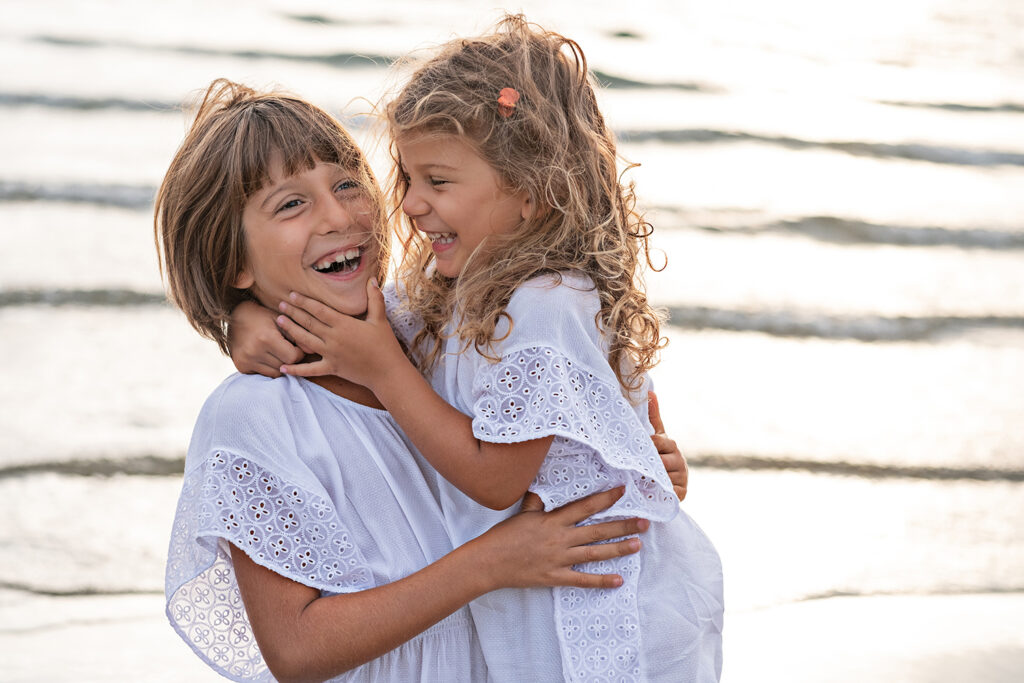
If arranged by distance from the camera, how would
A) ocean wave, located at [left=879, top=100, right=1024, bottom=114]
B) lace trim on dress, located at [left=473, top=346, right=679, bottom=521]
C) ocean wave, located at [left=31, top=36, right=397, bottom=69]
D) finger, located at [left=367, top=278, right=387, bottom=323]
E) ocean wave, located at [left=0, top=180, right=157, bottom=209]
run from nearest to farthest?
lace trim on dress, located at [left=473, top=346, right=679, bottom=521]
finger, located at [left=367, top=278, right=387, bottom=323]
ocean wave, located at [left=0, top=180, right=157, bottom=209]
ocean wave, located at [left=31, top=36, right=397, bottom=69]
ocean wave, located at [left=879, top=100, right=1024, bottom=114]

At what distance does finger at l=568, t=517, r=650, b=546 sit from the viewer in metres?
1.03

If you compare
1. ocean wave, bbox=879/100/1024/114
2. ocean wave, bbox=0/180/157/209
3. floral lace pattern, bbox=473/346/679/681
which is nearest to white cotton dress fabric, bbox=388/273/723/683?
floral lace pattern, bbox=473/346/679/681

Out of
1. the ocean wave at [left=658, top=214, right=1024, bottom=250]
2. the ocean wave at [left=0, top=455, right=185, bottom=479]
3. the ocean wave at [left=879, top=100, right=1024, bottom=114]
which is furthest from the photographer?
the ocean wave at [left=879, top=100, right=1024, bottom=114]

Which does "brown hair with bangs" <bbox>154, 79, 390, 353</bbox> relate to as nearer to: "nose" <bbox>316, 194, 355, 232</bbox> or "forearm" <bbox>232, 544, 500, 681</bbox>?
"nose" <bbox>316, 194, 355, 232</bbox>

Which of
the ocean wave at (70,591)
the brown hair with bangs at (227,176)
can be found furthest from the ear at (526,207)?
the ocean wave at (70,591)

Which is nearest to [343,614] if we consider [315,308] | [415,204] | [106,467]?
[315,308]

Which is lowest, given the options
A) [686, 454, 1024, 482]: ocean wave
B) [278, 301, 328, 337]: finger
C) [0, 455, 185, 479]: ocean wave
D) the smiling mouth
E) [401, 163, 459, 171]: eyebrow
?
[0, 455, 185, 479]: ocean wave

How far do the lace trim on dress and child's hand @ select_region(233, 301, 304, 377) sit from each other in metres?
0.20

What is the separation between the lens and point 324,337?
1.05 meters

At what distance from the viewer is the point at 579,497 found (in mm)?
1046

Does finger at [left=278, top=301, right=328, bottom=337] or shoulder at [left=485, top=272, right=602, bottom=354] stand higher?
shoulder at [left=485, top=272, right=602, bottom=354]

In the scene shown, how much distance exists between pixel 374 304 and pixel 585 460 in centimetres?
25

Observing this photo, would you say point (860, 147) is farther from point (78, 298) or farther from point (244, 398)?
point (244, 398)

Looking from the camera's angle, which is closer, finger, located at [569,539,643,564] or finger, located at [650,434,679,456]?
finger, located at [569,539,643,564]
